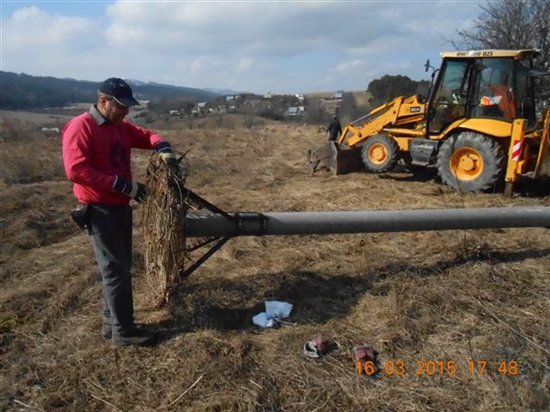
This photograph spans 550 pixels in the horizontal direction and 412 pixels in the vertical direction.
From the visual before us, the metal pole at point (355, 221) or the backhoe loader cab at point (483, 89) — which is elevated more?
the backhoe loader cab at point (483, 89)

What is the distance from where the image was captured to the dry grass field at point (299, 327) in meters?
3.16

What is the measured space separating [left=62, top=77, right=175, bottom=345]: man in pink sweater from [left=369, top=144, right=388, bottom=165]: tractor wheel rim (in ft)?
24.4

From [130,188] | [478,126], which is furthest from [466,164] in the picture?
[130,188]

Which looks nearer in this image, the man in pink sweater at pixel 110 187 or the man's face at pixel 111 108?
the man in pink sweater at pixel 110 187

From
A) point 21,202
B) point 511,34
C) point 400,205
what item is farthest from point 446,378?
point 511,34

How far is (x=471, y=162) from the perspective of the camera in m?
8.73

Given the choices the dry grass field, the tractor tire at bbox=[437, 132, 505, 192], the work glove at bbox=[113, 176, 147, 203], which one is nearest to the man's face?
the work glove at bbox=[113, 176, 147, 203]

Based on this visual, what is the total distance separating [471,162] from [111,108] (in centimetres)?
711

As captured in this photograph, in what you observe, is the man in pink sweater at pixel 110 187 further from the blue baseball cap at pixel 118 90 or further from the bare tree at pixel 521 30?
the bare tree at pixel 521 30

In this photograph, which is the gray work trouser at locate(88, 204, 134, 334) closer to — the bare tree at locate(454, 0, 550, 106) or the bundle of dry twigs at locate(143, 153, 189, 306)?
the bundle of dry twigs at locate(143, 153, 189, 306)

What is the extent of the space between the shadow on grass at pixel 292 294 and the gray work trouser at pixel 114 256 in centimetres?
40

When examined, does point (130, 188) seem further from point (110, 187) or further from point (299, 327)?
point (299, 327)

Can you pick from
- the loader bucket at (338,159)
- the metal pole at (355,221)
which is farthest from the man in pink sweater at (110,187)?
the loader bucket at (338,159)

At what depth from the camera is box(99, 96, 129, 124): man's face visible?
11.5 feet
